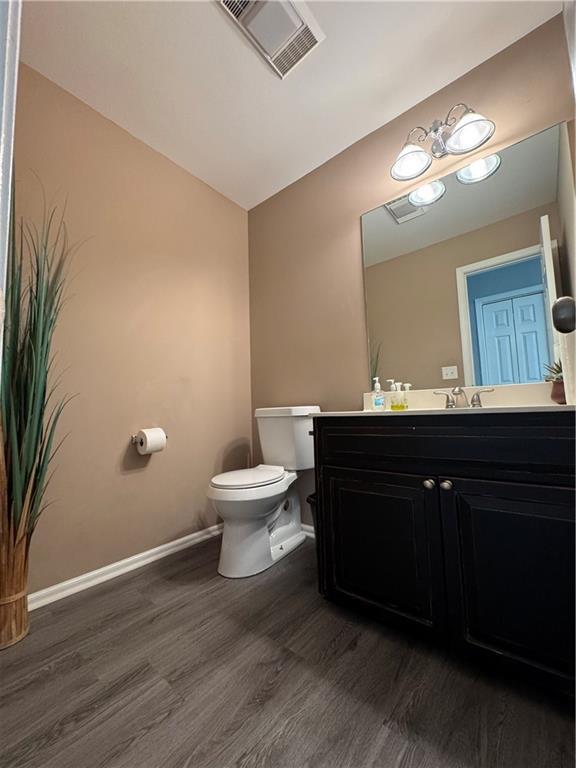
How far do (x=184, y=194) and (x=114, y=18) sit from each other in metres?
0.86

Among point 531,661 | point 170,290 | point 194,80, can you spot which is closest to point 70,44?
point 194,80

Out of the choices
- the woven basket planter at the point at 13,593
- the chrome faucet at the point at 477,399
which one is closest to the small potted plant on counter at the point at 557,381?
the chrome faucet at the point at 477,399

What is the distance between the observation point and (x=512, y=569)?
93cm

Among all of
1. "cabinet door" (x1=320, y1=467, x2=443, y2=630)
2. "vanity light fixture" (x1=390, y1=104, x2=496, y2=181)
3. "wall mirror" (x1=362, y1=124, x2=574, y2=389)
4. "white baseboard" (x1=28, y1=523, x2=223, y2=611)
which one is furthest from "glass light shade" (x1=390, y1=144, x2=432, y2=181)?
"white baseboard" (x1=28, y1=523, x2=223, y2=611)

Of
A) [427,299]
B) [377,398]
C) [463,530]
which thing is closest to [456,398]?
[377,398]

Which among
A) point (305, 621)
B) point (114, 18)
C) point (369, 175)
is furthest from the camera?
point (369, 175)

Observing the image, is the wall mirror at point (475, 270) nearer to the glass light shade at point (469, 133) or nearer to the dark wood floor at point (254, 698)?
A: the glass light shade at point (469, 133)

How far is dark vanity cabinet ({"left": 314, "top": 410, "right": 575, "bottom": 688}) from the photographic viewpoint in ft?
2.89

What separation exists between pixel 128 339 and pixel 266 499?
1171mm

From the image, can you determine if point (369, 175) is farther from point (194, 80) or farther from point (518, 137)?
point (194, 80)

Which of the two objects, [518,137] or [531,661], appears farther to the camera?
[518,137]

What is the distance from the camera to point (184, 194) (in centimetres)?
220

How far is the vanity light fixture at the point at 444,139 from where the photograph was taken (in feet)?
5.00

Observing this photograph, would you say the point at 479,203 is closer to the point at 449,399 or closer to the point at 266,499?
the point at 449,399
